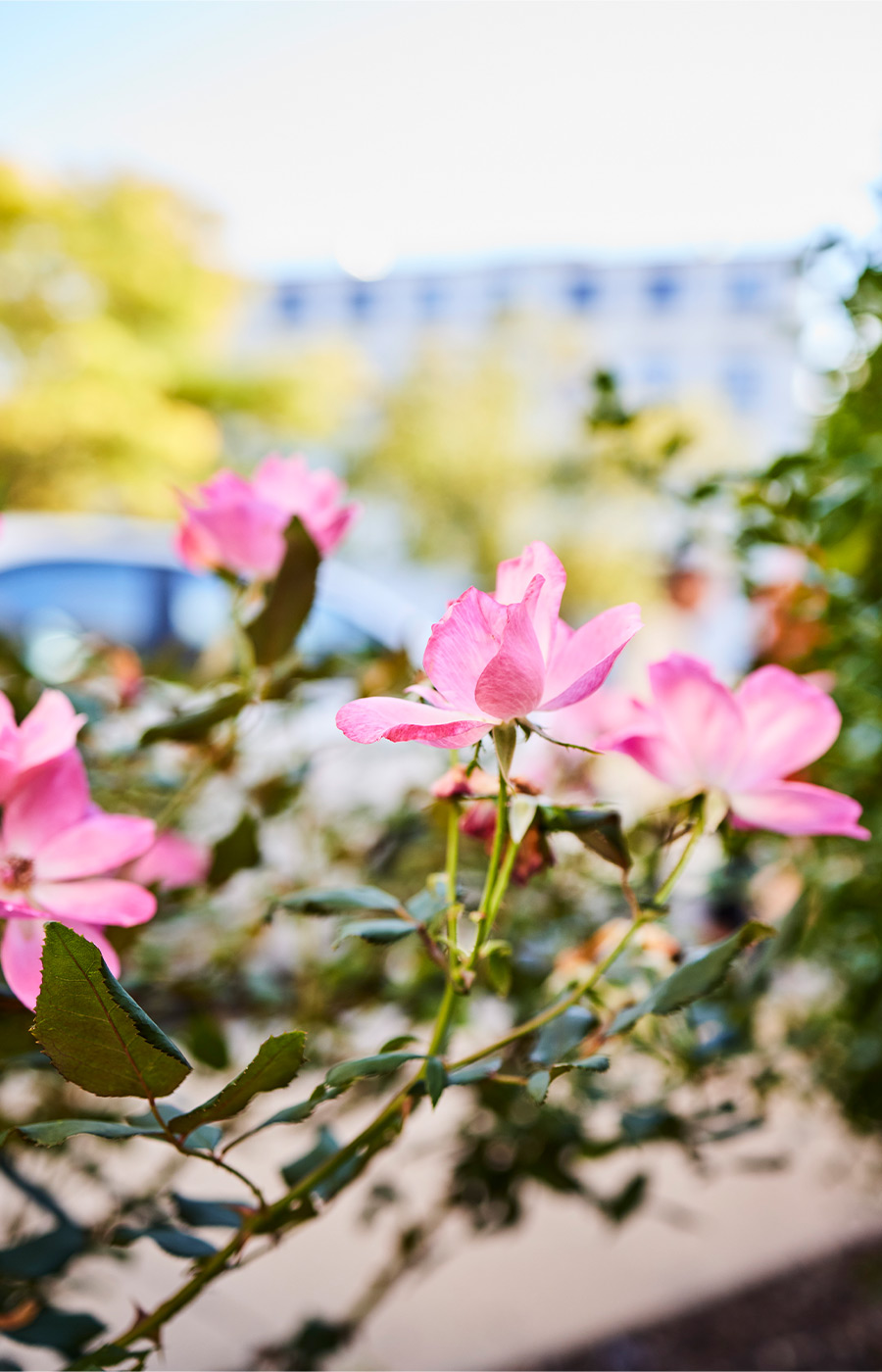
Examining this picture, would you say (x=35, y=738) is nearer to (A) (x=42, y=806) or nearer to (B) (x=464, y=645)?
(A) (x=42, y=806)

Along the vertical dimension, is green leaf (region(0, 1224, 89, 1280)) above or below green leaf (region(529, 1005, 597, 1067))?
below

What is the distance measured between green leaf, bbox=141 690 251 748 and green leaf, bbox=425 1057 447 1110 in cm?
27

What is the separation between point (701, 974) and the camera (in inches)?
19.1

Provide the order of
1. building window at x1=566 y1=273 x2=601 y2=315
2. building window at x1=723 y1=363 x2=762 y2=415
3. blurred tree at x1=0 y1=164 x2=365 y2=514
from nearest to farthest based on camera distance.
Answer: blurred tree at x1=0 y1=164 x2=365 y2=514 → building window at x1=723 y1=363 x2=762 y2=415 → building window at x1=566 y1=273 x2=601 y2=315

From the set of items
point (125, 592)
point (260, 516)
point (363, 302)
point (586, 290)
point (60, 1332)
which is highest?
point (586, 290)

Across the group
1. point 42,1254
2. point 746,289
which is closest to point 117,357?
point 42,1254

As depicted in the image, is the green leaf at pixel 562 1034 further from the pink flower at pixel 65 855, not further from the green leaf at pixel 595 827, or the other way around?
the pink flower at pixel 65 855

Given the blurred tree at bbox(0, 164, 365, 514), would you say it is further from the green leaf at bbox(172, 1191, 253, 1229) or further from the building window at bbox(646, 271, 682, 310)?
the building window at bbox(646, 271, 682, 310)

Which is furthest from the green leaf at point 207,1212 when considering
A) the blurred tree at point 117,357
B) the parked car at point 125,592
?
the blurred tree at point 117,357

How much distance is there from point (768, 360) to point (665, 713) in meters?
31.0

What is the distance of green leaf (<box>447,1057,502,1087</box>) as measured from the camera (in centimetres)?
48

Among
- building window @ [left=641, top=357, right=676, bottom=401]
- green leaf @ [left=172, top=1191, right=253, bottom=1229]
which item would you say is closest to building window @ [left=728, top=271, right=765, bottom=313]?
building window @ [left=641, top=357, right=676, bottom=401]

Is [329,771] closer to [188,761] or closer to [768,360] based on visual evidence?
[188,761]

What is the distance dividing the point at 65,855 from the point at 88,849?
0.01 metres
